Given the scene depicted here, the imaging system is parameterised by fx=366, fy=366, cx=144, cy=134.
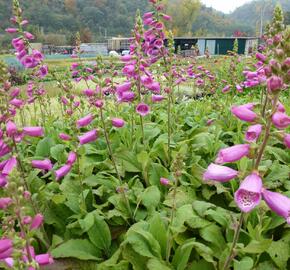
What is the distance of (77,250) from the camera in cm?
266

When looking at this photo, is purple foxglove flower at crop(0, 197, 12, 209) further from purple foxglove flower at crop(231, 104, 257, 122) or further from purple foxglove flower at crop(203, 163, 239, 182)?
purple foxglove flower at crop(231, 104, 257, 122)

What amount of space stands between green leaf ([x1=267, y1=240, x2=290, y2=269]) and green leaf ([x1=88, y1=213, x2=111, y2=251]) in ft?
3.88

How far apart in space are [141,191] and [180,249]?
2.80 feet

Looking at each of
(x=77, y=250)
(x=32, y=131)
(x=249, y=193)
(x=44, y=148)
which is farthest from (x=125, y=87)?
(x=249, y=193)

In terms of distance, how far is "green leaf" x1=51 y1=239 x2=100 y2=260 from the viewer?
8.46 feet

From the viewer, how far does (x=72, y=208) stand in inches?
120

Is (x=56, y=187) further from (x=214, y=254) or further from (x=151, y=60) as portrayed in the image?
(x=151, y=60)

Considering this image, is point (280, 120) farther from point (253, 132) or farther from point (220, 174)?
point (220, 174)

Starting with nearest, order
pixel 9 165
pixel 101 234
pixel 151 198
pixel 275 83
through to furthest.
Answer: pixel 275 83
pixel 9 165
pixel 101 234
pixel 151 198

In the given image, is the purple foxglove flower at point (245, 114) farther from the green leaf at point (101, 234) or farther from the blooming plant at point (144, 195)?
the green leaf at point (101, 234)

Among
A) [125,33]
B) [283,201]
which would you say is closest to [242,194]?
[283,201]

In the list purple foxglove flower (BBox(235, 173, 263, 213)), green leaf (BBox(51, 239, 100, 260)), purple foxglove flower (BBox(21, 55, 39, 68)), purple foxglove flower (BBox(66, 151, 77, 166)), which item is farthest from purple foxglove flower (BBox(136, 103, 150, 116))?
purple foxglove flower (BBox(235, 173, 263, 213))

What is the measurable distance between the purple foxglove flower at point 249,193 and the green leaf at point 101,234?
1.46 m

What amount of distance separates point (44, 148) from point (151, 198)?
1.83 meters
